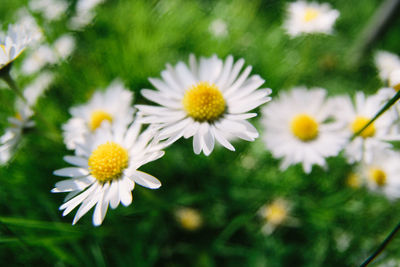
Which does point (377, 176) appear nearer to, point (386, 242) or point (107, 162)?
point (386, 242)

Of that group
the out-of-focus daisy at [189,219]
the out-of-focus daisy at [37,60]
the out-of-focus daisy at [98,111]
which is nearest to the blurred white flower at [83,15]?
the out-of-focus daisy at [37,60]

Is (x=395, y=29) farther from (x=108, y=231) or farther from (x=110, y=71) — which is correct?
(x=108, y=231)

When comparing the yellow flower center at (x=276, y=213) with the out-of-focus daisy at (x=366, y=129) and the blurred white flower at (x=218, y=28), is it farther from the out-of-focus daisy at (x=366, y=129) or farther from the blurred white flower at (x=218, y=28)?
the blurred white flower at (x=218, y=28)

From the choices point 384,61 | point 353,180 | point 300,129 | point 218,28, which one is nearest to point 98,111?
point 300,129

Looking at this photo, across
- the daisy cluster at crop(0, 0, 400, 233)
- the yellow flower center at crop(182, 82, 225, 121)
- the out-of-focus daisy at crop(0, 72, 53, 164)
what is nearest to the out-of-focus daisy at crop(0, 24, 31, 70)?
the daisy cluster at crop(0, 0, 400, 233)

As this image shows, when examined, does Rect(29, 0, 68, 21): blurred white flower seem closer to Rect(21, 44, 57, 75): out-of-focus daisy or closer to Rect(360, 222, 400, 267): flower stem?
Rect(21, 44, 57, 75): out-of-focus daisy

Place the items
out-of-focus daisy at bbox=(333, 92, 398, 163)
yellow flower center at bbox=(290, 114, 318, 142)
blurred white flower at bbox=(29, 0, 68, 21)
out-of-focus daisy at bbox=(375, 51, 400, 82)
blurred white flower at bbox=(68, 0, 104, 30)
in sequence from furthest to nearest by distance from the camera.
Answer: blurred white flower at bbox=(29, 0, 68, 21) → blurred white flower at bbox=(68, 0, 104, 30) → out-of-focus daisy at bbox=(375, 51, 400, 82) → yellow flower center at bbox=(290, 114, 318, 142) → out-of-focus daisy at bbox=(333, 92, 398, 163)

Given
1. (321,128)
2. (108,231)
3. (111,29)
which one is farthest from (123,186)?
(111,29)

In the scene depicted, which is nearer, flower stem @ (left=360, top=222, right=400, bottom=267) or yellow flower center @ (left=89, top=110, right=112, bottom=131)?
flower stem @ (left=360, top=222, right=400, bottom=267)
